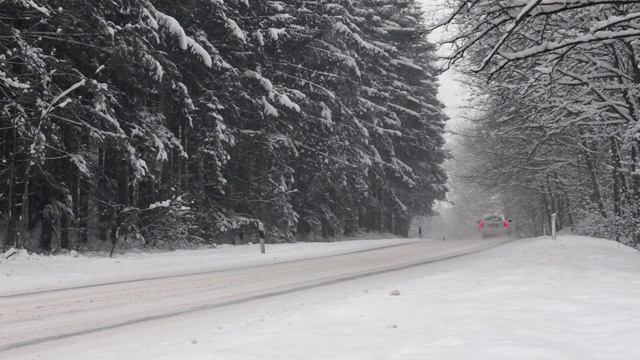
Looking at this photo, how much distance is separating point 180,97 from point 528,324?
1479cm

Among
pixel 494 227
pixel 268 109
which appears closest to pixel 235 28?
pixel 268 109

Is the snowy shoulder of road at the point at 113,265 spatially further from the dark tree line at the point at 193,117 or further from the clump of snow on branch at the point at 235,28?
the clump of snow on branch at the point at 235,28

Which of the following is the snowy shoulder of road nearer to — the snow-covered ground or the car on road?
the snow-covered ground

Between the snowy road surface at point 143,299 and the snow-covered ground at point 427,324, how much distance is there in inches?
16.4

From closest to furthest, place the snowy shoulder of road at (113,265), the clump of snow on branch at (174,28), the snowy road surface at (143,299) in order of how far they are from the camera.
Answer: the snowy road surface at (143,299)
the snowy shoulder of road at (113,265)
the clump of snow on branch at (174,28)

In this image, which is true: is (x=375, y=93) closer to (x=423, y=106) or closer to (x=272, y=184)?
(x=423, y=106)

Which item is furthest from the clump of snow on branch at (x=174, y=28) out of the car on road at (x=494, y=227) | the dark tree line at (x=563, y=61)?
the car on road at (x=494, y=227)

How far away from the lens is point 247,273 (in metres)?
11.0

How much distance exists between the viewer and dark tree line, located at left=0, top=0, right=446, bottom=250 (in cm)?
1372

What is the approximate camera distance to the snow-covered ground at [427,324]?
4312 millimetres

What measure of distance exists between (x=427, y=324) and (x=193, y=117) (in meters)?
16.1

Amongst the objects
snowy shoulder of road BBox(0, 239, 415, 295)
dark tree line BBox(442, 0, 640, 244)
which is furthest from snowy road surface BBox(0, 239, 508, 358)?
dark tree line BBox(442, 0, 640, 244)

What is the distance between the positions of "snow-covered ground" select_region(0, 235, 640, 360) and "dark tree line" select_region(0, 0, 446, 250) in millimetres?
5564

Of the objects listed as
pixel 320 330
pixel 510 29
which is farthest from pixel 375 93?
pixel 320 330
